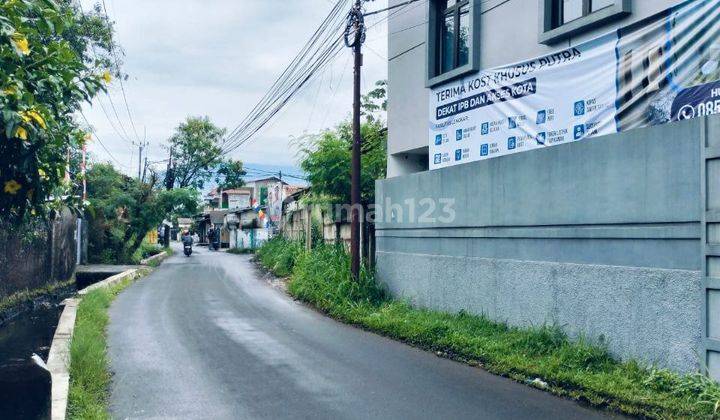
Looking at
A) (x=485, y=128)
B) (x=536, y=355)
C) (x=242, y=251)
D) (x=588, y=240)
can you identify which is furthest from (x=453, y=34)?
(x=242, y=251)

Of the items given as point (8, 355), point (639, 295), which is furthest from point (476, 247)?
point (8, 355)

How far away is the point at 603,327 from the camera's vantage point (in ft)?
22.7

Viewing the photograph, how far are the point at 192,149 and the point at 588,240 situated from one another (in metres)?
43.1

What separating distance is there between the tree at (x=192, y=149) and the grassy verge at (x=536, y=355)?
37070 millimetres

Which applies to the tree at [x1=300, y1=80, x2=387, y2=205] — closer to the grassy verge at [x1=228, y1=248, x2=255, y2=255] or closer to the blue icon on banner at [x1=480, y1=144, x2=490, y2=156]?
the blue icon on banner at [x1=480, y1=144, x2=490, y2=156]

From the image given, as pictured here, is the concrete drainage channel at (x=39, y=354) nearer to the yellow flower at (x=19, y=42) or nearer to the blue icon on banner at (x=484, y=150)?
the yellow flower at (x=19, y=42)

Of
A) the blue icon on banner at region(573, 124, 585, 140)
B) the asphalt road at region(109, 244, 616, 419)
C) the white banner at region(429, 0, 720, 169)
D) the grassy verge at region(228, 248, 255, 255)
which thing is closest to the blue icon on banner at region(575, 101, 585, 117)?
the white banner at region(429, 0, 720, 169)

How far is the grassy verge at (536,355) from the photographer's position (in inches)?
218

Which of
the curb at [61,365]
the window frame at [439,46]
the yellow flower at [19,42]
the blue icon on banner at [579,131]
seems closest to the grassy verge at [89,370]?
the curb at [61,365]

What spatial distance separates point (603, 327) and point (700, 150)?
222 centimetres

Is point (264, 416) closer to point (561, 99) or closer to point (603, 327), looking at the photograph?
point (603, 327)

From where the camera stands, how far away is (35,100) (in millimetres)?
4887

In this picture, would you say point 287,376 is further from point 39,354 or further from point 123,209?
point 123,209

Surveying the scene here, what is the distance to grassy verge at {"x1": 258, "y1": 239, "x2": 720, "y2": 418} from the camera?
18.1ft
